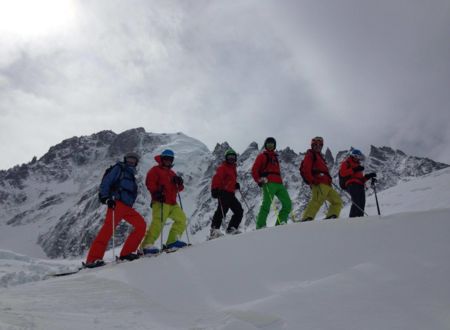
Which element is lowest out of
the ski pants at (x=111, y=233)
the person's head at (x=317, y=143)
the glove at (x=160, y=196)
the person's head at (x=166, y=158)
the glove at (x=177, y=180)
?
the ski pants at (x=111, y=233)

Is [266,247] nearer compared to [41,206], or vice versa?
[266,247]

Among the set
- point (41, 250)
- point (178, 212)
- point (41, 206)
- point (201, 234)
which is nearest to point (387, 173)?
point (201, 234)

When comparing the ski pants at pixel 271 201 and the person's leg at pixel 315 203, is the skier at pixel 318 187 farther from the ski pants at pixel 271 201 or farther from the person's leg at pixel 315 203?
the ski pants at pixel 271 201

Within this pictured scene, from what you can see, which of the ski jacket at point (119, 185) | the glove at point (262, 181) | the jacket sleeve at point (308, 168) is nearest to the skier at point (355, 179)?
the jacket sleeve at point (308, 168)

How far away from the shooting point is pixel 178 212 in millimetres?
8109

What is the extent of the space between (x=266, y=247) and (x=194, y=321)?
196 cm

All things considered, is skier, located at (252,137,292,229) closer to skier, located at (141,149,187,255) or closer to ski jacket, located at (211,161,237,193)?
ski jacket, located at (211,161,237,193)

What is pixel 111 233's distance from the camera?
733 centimetres

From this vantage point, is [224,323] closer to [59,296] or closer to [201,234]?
[59,296]

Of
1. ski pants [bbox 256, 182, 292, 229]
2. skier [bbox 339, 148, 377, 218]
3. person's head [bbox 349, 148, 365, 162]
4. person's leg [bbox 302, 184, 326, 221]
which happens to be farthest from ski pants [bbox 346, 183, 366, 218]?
ski pants [bbox 256, 182, 292, 229]

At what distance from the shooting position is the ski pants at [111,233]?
7309 mm

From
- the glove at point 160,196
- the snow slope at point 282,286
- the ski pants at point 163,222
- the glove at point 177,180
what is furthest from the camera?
the glove at point 177,180

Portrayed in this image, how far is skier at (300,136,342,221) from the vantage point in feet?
27.8

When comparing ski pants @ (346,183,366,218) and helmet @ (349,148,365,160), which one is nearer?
ski pants @ (346,183,366,218)
